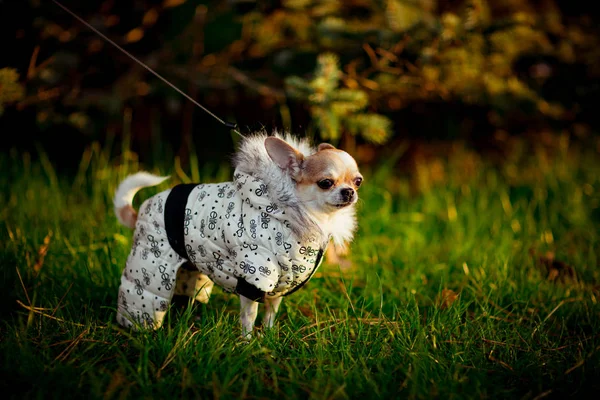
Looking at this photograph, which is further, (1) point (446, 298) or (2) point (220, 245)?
(1) point (446, 298)

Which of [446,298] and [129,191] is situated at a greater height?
[129,191]

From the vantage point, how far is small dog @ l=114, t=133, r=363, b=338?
6.44 feet

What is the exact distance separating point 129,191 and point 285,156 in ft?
2.68

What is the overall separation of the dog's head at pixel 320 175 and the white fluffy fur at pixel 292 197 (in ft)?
0.08

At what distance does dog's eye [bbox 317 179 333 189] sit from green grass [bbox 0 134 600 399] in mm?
571

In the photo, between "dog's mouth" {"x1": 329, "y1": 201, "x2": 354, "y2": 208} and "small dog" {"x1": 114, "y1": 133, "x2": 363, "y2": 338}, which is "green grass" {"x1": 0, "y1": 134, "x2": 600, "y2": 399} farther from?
"dog's mouth" {"x1": 329, "y1": 201, "x2": 354, "y2": 208}

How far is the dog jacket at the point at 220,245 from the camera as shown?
1.96m

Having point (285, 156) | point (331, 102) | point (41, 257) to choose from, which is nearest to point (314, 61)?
point (331, 102)

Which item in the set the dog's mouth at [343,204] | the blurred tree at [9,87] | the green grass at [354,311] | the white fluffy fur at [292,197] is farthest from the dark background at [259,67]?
the dog's mouth at [343,204]

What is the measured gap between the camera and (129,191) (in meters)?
2.35

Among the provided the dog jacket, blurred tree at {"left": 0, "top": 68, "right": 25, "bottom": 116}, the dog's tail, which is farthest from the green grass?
blurred tree at {"left": 0, "top": 68, "right": 25, "bottom": 116}

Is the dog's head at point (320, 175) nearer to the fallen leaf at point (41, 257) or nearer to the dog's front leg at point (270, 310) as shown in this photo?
the dog's front leg at point (270, 310)

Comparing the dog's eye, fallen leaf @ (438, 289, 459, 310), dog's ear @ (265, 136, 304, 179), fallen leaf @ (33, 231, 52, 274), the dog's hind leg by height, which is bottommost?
fallen leaf @ (438, 289, 459, 310)

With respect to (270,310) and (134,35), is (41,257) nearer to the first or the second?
(270,310)
